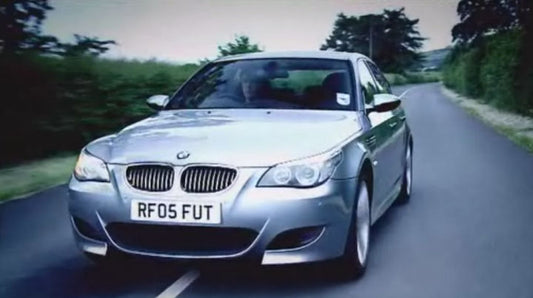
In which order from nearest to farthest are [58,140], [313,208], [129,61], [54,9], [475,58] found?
[313,208] → [58,140] → [54,9] → [129,61] → [475,58]

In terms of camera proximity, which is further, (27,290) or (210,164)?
(27,290)

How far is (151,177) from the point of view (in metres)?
4.51

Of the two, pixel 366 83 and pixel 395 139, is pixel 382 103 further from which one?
pixel 395 139

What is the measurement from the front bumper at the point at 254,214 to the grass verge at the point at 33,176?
4.31 m

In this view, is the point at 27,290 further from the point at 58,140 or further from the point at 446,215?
the point at 58,140

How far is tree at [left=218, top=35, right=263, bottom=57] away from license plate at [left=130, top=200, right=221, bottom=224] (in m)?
22.8

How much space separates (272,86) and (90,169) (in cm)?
187

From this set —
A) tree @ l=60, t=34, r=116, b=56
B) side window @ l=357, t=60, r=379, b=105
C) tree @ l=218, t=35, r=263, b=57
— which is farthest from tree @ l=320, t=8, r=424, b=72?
side window @ l=357, t=60, r=379, b=105

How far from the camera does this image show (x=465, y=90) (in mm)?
41656

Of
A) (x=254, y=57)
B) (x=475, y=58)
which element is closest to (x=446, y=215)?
(x=254, y=57)

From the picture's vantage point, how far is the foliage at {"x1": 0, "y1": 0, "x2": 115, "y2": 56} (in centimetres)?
1177

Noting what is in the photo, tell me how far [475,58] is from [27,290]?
35230 millimetres

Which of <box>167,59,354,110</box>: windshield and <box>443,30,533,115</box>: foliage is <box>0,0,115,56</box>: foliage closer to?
<box>167,59,354,110</box>: windshield

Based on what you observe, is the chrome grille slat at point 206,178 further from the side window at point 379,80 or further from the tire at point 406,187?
the tire at point 406,187
